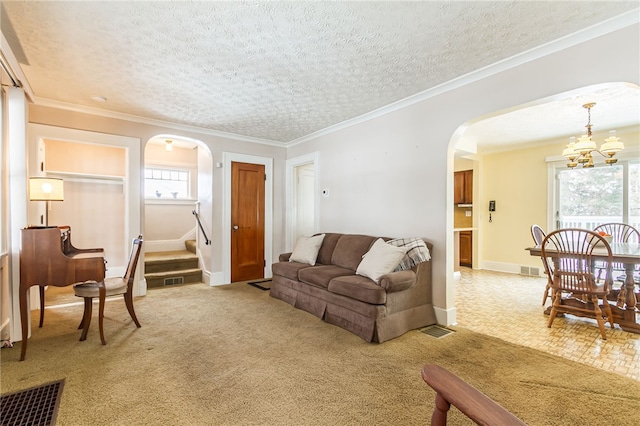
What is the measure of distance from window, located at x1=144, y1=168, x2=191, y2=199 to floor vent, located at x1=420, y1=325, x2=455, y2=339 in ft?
18.2

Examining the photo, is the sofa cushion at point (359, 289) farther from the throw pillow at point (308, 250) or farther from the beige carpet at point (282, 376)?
the throw pillow at point (308, 250)

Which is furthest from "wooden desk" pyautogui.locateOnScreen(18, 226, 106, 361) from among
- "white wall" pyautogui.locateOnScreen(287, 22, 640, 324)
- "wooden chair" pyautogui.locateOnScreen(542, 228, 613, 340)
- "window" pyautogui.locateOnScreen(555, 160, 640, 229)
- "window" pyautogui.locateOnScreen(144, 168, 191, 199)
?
"window" pyautogui.locateOnScreen(555, 160, 640, 229)

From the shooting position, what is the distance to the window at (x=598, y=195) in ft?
15.8

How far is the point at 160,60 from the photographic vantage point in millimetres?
2717

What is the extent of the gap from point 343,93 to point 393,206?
1490mm

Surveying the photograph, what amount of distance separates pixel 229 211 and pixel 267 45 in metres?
3.20

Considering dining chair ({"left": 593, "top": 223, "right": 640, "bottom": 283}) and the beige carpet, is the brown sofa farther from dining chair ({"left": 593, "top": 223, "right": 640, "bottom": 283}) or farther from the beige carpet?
dining chair ({"left": 593, "top": 223, "right": 640, "bottom": 283})

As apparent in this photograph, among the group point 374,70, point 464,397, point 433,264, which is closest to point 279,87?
point 374,70

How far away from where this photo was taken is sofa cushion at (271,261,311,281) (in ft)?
12.7

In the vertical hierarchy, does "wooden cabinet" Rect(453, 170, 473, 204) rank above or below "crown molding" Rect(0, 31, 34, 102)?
below

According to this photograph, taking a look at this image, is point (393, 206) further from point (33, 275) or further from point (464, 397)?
point (33, 275)

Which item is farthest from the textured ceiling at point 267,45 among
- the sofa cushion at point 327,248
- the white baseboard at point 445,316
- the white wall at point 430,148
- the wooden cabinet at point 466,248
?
the wooden cabinet at point 466,248

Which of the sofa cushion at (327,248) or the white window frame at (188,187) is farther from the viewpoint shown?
the white window frame at (188,187)

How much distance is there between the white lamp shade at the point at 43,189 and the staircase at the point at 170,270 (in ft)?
6.31
